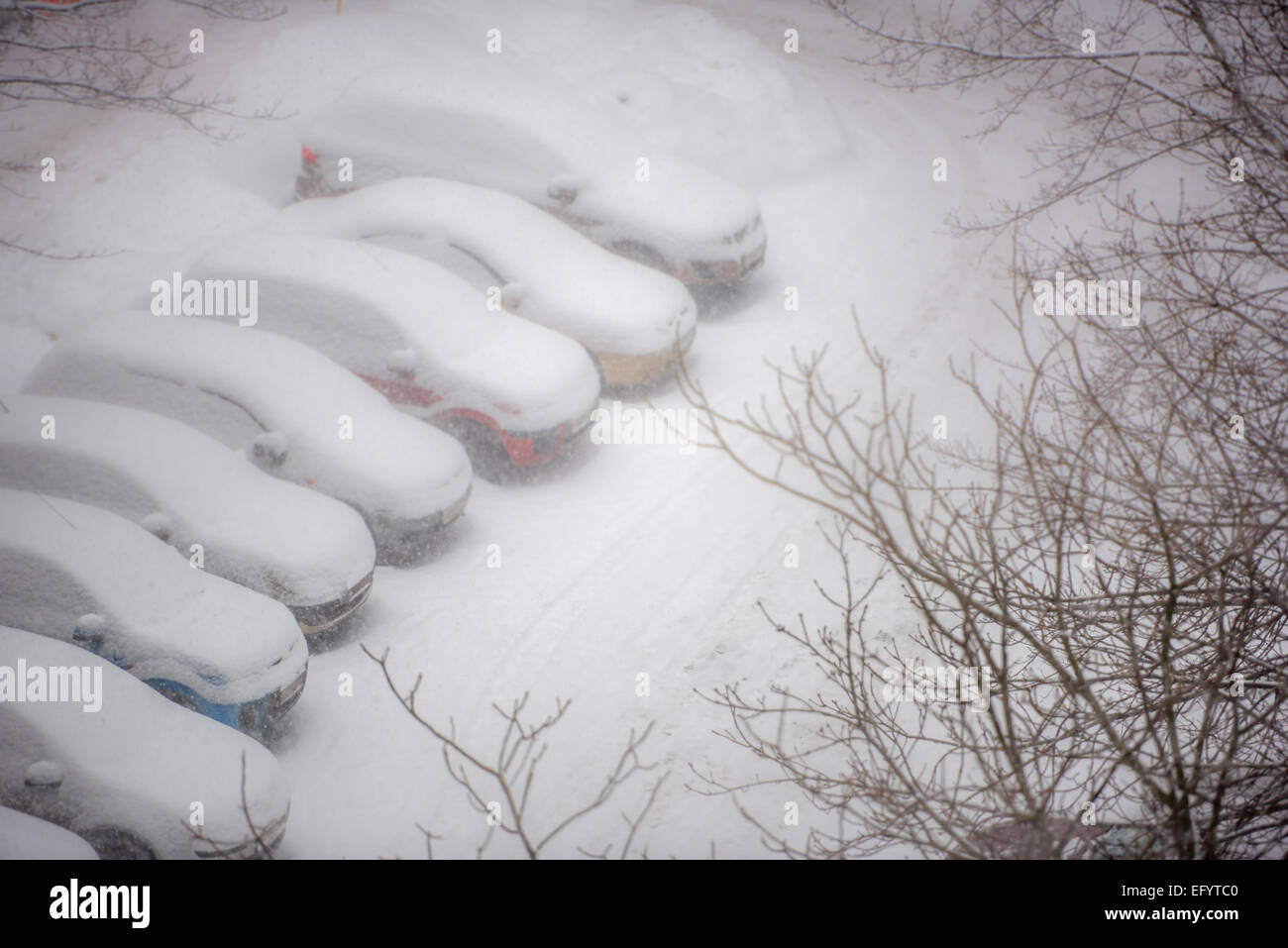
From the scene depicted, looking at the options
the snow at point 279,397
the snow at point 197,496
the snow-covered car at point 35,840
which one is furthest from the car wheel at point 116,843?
the snow at point 279,397

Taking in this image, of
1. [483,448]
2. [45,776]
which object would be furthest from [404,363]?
[45,776]

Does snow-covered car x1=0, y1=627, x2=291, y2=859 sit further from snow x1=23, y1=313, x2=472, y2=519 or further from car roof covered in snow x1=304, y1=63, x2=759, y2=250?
car roof covered in snow x1=304, y1=63, x2=759, y2=250

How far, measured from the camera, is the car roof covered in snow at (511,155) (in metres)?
11.1

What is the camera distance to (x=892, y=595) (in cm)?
784

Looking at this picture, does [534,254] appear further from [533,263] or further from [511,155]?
[511,155]

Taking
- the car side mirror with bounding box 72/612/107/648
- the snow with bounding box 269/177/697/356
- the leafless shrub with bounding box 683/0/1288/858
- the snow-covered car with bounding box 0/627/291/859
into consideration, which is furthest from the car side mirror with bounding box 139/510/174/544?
the snow with bounding box 269/177/697/356

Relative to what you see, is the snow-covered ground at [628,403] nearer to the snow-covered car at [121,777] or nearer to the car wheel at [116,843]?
the snow-covered car at [121,777]

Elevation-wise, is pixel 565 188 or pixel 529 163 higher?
pixel 529 163

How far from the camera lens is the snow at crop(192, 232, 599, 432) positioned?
8.60 m

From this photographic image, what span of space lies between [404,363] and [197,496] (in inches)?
87.9

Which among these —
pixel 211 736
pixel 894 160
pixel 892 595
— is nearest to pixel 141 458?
pixel 211 736

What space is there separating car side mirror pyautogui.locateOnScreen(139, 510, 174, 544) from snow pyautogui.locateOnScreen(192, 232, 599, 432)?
254 centimetres

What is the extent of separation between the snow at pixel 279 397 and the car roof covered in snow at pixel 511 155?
3917 mm

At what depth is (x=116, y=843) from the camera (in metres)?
5.13
